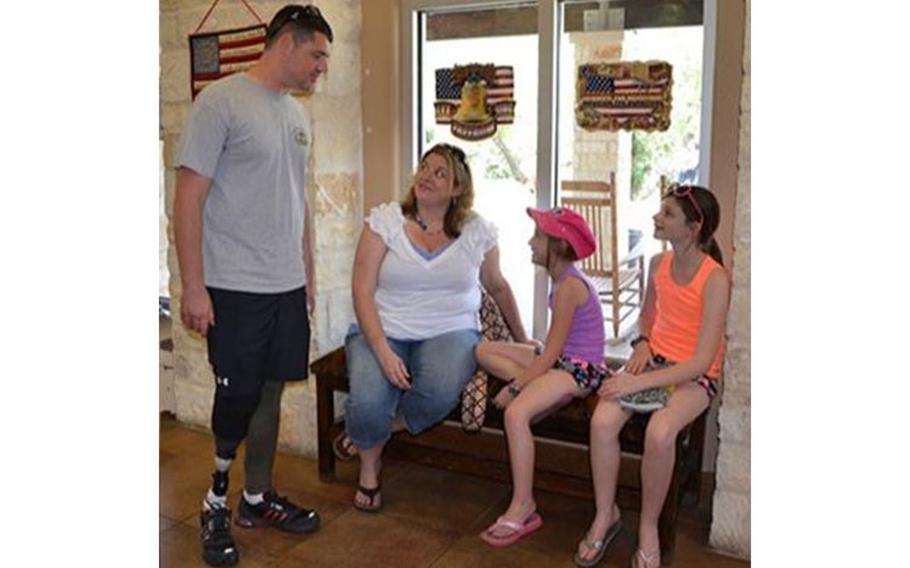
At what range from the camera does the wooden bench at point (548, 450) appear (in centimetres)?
246

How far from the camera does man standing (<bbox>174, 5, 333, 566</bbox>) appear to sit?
2193 mm

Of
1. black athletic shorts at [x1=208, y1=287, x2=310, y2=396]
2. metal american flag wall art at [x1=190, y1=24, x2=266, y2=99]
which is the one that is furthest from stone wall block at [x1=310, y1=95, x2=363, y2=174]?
black athletic shorts at [x1=208, y1=287, x2=310, y2=396]

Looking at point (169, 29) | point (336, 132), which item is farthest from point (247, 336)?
point (169, 29)

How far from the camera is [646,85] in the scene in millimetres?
2811

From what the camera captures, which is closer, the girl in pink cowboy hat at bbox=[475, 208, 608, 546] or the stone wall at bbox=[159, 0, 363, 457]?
the girl in pink cowboy hat at bbox=[475, 208, 608, 546]

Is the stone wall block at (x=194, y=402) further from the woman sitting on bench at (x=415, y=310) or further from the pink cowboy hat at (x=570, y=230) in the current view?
the pink cowboy hat at (x=570, y=230)

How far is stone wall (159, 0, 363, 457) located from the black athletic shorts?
71 centimetres

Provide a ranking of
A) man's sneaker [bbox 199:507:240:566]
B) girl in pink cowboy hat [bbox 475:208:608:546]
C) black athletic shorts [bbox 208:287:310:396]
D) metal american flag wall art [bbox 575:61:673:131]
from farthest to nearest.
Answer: metal american flag wall art [bbox 575:61:673:131]
girl in pink cowboy hat [bbox 475:208:608:546]
man's sneaker [bbox 199:507:240:566]
black athletic shorts [bbox 208:287:310:396]

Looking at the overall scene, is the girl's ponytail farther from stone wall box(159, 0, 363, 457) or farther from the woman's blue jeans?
stone wall box(159, 0, 363, 457)

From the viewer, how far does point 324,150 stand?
3.08 m

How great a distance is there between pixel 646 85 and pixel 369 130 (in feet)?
→ 3.60

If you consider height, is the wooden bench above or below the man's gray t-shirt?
below

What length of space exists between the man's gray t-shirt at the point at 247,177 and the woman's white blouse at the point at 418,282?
1.49ft

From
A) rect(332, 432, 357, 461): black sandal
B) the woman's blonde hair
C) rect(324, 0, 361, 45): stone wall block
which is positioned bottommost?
rect(332, 432, 357, 461): black sandal
